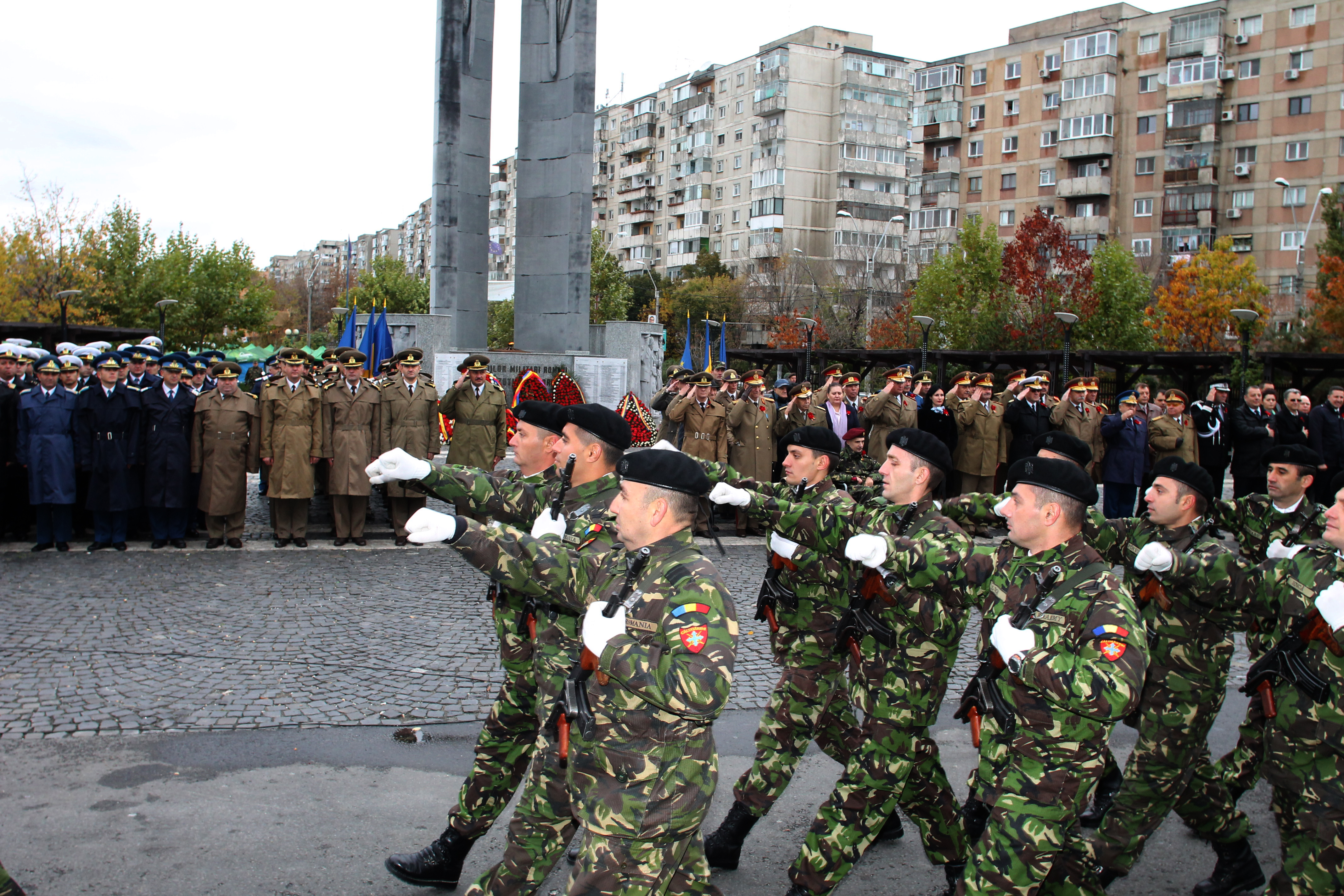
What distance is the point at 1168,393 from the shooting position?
45.0 ft

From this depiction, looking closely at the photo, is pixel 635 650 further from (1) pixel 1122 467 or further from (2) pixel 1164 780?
(1) pixel 1122 467

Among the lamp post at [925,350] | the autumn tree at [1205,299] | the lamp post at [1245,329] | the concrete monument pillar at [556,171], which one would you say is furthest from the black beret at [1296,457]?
the autumn tree at [1205,299]

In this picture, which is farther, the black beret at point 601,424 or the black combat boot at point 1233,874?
the black combat boot at point 1233,874

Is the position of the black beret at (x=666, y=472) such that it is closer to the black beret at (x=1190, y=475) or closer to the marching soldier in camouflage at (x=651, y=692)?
the marching soldier in camouflage at (x=651, y=692)

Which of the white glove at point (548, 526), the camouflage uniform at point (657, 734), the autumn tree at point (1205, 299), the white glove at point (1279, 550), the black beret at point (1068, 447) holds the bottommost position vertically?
the camouflage uniform at point (657, 734)

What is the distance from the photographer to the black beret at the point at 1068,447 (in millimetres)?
4980

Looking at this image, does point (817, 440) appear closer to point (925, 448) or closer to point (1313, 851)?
point (925, 448)

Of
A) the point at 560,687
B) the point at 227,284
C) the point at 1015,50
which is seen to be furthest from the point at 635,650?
the point at 1015,50

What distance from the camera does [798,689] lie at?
476cm

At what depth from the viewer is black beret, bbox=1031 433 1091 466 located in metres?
4.98

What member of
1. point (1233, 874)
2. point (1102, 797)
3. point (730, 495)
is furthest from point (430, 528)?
point (1102, 797)

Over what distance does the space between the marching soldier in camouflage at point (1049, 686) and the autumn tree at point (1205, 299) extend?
124 feet

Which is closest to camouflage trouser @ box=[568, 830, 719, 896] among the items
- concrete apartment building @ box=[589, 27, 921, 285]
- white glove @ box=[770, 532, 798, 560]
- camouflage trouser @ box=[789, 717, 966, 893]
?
camouflage trouser @ box=[789, 717, 966, 893]

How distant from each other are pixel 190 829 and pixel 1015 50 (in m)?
62.8
